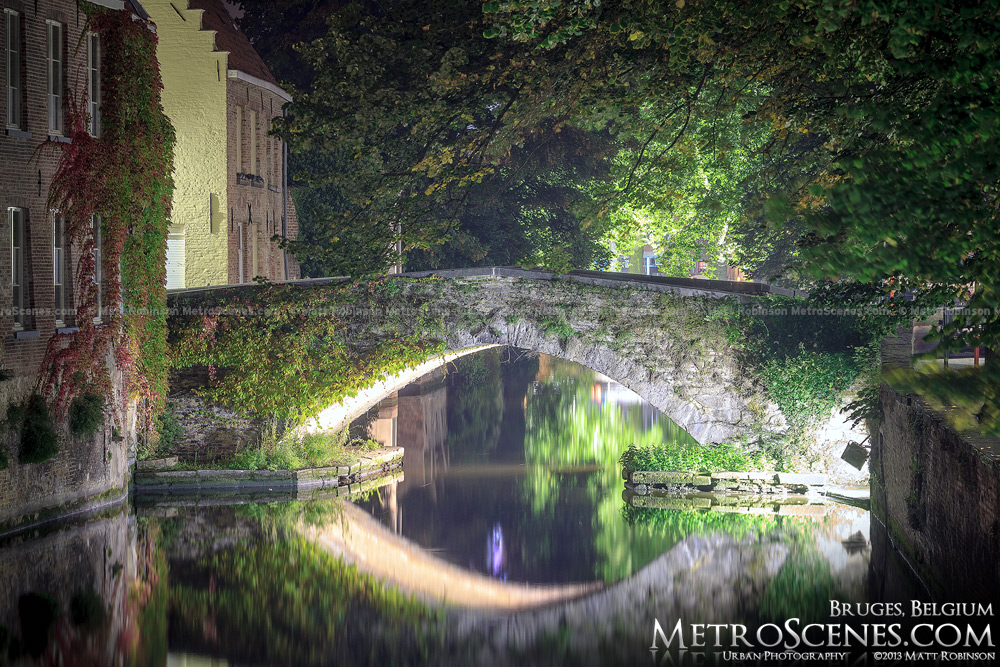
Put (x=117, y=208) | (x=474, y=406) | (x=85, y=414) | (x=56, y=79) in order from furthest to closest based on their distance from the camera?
(x=474, y=406), (x=117, y=208), (x=85, y=414), (x=56, y=79)

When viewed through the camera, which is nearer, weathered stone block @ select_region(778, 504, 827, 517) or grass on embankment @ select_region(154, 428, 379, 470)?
weathered stone block @ select_region(778, 504, 827, 517)

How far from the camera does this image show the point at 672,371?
17578mm

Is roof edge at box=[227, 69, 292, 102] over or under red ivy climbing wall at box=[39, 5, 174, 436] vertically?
over

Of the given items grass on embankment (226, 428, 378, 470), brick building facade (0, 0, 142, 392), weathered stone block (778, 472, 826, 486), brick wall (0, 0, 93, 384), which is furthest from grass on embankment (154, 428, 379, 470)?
weathered stone block (778, 472, 826, 486)

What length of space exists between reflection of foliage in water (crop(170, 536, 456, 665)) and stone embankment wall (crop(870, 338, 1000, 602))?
4569mm

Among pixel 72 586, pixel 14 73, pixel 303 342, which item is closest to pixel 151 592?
pixel 72 586

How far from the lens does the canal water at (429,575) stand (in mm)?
9656

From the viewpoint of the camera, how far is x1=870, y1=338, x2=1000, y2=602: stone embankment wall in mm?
8547

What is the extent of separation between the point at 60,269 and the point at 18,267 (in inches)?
30.5

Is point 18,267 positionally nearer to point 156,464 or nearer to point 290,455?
point 156,464

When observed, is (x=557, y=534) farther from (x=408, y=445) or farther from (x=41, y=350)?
(x=408, y=445)

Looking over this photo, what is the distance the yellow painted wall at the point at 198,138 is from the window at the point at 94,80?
7069 mm

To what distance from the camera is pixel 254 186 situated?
22.5 m

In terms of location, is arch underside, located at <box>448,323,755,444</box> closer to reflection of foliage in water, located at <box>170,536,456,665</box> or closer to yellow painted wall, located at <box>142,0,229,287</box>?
reflection of foliage in water, located at <box>170,536,456,665</box>
